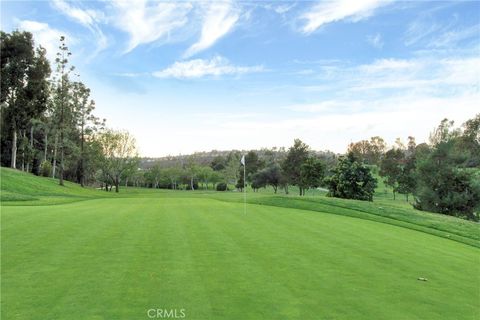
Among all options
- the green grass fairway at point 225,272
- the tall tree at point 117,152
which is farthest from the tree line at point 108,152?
the green grass fairway at point 225,272

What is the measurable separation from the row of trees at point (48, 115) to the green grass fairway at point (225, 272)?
38.8 m

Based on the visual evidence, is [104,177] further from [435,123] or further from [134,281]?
Result: [134,281]

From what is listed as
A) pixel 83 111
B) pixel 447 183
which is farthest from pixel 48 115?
pixel 447 183

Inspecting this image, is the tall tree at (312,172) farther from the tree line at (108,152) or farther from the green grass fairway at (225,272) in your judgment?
the green grass fairway at (225,272)

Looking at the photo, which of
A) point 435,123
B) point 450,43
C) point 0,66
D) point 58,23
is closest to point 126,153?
point 0,66

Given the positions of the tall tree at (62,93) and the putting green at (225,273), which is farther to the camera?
the tall tree at (62,93)

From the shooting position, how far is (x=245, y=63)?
112 ft

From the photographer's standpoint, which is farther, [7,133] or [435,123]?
[435,123]

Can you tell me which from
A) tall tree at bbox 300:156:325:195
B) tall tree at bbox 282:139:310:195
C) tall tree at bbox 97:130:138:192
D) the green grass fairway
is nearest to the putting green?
the green grass fairway

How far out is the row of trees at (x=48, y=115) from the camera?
144 ft

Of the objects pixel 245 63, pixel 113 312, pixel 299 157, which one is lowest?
pixel 113 312

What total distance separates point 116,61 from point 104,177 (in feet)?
182

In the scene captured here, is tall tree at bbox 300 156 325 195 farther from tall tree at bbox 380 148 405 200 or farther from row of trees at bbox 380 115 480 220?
tall tree at bbox 380 148 405 200

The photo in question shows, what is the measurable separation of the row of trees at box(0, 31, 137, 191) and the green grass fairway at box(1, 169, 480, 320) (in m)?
38.8
